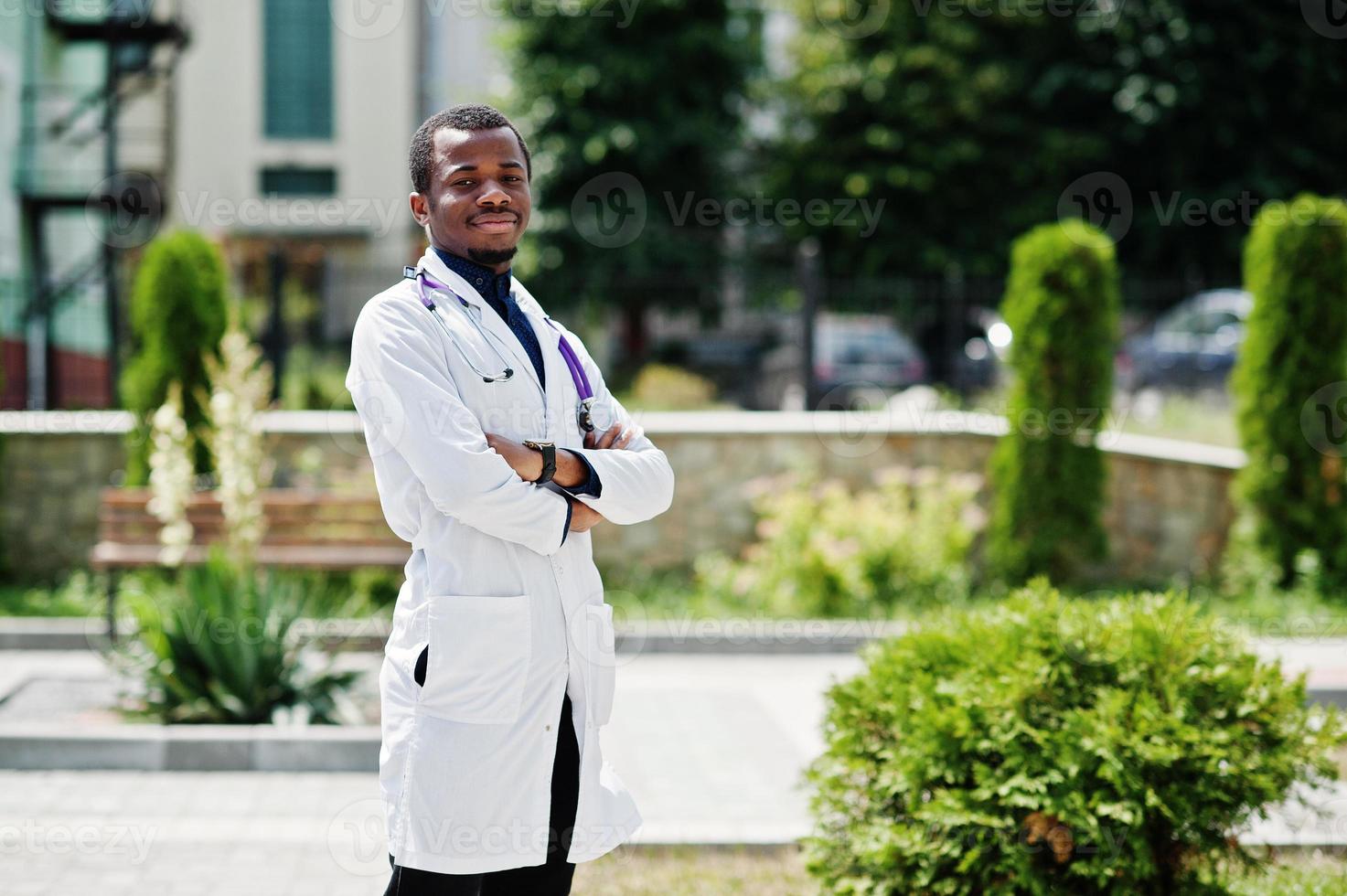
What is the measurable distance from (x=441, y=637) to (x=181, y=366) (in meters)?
7.90

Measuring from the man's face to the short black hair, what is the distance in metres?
0.01

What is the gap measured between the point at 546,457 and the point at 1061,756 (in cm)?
174

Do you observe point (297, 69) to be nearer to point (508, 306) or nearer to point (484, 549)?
point (508, 306)

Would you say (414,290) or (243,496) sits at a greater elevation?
(414,290)

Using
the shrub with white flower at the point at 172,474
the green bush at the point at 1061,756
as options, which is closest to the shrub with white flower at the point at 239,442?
the shrub with white flower at the point at 172,474

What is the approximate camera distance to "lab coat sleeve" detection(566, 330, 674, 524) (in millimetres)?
2756

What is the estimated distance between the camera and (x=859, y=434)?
1038 centimetres

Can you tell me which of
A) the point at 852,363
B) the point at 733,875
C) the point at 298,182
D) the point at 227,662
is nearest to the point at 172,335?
the point at 227,662

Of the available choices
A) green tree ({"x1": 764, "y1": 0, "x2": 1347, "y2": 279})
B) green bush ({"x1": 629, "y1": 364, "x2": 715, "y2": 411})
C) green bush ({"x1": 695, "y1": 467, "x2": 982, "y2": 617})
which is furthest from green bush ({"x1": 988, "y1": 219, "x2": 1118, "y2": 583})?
Answer: green tree ({"x1": 764, "y1": 0, "x2": 1347, "y2": 279})

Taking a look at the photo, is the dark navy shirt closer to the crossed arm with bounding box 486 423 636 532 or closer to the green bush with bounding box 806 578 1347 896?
the crossed arm with bounding box 486 423 636 532

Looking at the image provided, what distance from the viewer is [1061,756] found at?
3.48 m

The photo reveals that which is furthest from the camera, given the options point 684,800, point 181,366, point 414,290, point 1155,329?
point 1155,329

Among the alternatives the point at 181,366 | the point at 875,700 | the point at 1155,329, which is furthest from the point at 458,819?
the point at 1155,329

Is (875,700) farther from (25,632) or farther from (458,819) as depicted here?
(25,632)
